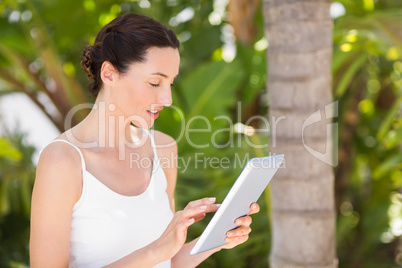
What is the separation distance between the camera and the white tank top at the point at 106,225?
172 cm

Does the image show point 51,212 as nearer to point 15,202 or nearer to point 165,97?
point 165,97

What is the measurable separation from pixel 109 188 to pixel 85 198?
0.12 meters

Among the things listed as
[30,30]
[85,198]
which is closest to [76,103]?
[30,30]

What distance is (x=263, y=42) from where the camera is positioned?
4.45 meters

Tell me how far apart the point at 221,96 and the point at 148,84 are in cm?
213

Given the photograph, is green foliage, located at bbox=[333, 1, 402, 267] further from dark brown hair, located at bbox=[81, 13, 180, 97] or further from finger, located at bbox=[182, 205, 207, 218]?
finger, located at bbox=[182, 205, 207, 218]

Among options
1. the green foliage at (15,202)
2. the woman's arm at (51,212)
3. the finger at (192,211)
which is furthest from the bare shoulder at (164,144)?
the green foliage at (15,202)

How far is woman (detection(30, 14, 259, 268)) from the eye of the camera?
1.60m

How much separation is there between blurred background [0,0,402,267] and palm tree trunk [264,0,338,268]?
0.87m

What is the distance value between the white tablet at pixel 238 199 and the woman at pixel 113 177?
2.2 inches

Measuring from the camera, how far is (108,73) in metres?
1.82

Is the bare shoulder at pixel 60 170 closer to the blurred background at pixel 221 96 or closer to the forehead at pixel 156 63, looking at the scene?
the forehead at pixel 156 63

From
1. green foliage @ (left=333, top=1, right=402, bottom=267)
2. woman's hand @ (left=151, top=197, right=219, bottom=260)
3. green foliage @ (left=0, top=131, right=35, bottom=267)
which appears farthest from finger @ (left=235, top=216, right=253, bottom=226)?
green foliage @ (left=0, top=131, right=35, bottom=267)

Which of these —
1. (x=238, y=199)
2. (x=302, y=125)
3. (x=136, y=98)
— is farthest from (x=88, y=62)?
(x=302, y=125)
